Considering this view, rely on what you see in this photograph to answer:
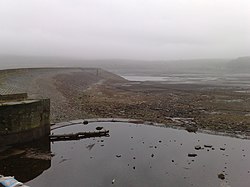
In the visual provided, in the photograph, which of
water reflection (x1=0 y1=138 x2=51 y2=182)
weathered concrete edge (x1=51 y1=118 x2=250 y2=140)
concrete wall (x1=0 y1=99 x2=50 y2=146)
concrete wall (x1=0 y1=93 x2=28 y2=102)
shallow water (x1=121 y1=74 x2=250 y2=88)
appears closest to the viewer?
water reflection (x1=0 y1=138 x2=51 y2=182)

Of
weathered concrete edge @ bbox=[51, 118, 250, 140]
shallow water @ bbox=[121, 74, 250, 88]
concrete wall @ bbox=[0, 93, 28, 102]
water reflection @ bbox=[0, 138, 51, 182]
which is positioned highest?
concrete wall @ bbox=[0, 93, 28, 102]

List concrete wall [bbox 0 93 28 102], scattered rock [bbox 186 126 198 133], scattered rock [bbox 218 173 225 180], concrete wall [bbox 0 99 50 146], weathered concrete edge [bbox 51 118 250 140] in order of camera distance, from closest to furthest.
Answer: scattered rock [bbox 218 173 225 180], concrete wall [bbox 0 99 50 146], concrete wall [bbox 0 93 28 102], weathered concrete edge [bbox 51 118 250 140], scattered rock [bbox 186 126 198 133]

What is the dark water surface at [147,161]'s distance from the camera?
15.0 m

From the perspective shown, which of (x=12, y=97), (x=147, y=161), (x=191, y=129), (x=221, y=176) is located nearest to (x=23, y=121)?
(x=12, y=97)

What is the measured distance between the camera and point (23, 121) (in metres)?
20.0

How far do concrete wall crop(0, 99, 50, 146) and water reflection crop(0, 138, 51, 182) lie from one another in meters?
0.86

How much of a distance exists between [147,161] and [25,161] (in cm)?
755

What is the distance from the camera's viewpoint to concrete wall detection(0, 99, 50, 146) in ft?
62.3

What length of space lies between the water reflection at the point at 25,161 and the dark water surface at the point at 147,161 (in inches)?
19.8

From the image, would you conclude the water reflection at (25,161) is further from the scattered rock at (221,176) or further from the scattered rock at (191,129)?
the scattered rock at (191,129)

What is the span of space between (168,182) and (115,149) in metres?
5.68

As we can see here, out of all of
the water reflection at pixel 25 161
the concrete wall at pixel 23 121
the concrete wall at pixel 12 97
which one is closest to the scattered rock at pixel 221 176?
the water reflection at pixel 25 161

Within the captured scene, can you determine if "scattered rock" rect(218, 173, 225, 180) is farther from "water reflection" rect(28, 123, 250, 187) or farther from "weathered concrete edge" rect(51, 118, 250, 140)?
"weathered concrete edge" rect(51, 118, 250, 140)

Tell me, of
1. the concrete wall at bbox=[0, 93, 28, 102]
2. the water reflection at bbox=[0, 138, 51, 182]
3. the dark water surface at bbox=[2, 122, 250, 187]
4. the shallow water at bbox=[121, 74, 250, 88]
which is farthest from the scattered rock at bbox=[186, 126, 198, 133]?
the shallow water at bbox=[121, 74, 250, 88]
